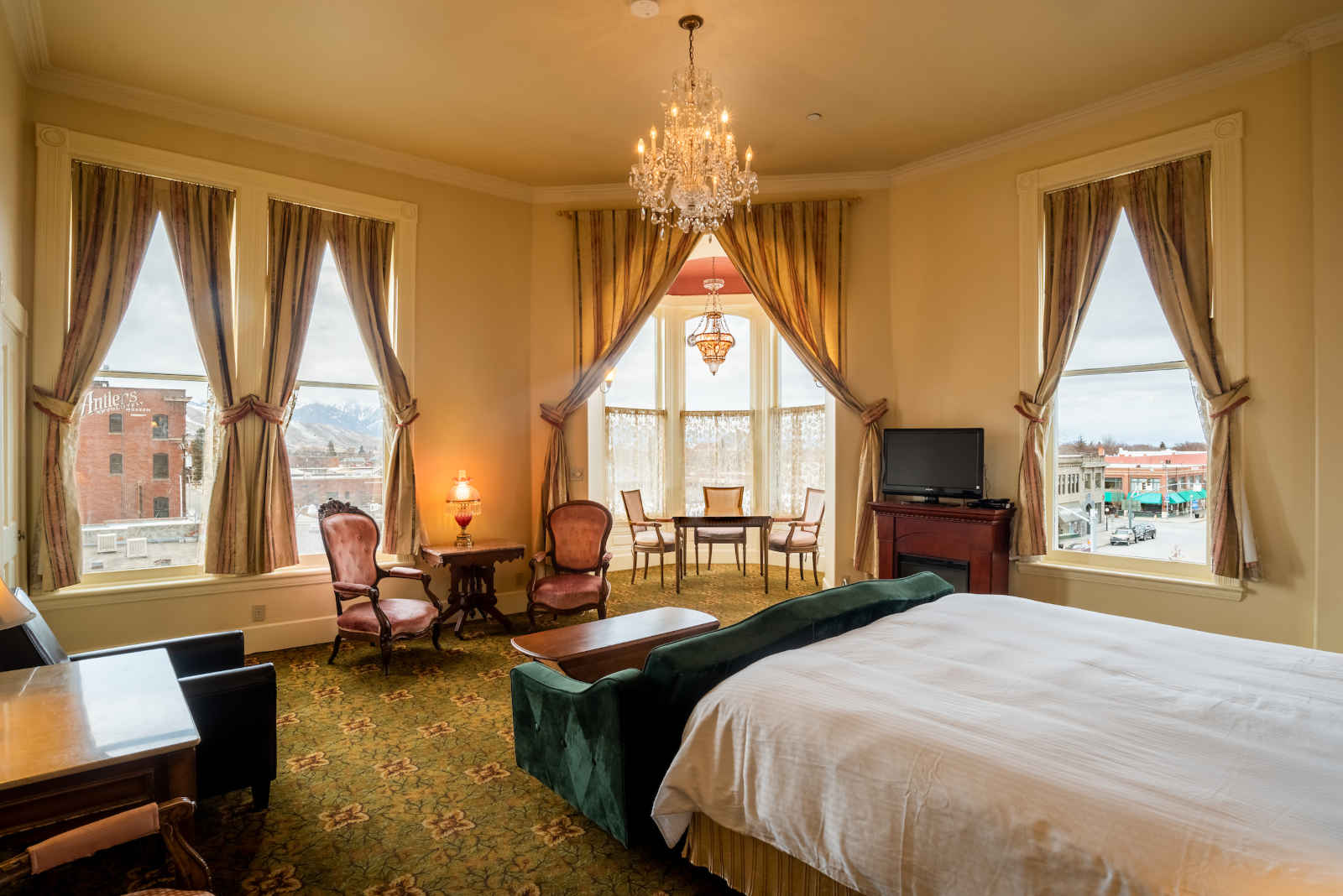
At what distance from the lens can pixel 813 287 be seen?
5.90 metres

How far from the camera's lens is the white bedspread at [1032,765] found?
1345 mm

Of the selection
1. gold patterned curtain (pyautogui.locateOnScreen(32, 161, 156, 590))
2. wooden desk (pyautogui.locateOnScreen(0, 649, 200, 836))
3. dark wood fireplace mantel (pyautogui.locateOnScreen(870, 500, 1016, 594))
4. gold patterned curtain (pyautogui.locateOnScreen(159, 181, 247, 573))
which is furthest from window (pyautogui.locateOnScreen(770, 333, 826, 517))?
wooden desk (pyautogui.locateOnScreen(0, 649, 200, 836))

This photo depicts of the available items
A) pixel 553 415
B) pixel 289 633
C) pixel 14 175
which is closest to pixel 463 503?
pixel 553 415

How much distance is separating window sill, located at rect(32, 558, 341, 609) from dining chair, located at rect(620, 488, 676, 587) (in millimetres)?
3181

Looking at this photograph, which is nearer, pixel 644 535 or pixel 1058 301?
pixel 1058 301

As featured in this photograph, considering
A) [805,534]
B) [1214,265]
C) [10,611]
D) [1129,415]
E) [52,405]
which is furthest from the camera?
[805,534]

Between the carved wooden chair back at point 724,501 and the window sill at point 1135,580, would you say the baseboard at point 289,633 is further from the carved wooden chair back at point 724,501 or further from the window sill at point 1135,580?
the window sill at point 1135,580

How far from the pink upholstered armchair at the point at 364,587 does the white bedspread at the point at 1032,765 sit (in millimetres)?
2735

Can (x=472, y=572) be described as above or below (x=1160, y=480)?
below

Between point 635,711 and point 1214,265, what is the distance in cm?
430

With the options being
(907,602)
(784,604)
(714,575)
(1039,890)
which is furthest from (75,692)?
(714,575)

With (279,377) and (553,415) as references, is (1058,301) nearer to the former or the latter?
(553,415)

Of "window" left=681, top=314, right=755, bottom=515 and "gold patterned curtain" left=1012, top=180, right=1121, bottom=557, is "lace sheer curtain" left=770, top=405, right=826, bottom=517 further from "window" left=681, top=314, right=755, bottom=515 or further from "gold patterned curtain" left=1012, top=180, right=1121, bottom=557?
"gold patterned curtain" left=1012, top=180, right=1121, bottom=557

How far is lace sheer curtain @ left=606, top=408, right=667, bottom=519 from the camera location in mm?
8219
